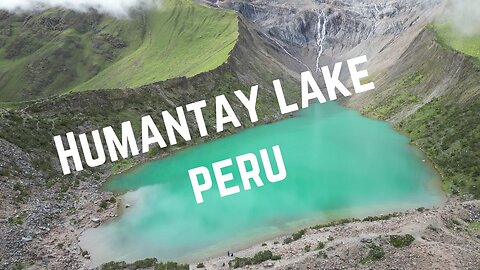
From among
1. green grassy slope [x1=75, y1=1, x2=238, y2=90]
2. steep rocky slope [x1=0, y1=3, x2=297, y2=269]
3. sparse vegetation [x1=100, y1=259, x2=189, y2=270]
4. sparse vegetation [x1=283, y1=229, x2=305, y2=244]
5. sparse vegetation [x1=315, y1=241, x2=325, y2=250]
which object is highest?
green grassy slope [x1=75, y1=1, x2=238, y2=90]

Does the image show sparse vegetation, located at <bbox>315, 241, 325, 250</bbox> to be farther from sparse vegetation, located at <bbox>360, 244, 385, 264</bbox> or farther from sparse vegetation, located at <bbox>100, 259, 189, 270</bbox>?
sparse vegetation, located at <bbox>100, 259, 189, 270</bbox>

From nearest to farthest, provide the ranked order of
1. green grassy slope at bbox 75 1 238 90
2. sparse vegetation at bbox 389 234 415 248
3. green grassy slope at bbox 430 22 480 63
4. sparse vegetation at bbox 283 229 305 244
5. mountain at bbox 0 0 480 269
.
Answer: sparse vegetation at bbox 389 234 415 248 < sparse vegetation at bbox 283 229 305 244 < mountain at bbox 0 0 480 269 < green grassy slope at bbox 430 22 480 63 < green grassy slope at bbox 75 1 238 90

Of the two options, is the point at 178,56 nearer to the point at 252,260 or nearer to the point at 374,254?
the point at 252,260

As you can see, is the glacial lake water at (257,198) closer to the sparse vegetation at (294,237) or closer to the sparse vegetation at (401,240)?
the sparse vegetation at (294,237)

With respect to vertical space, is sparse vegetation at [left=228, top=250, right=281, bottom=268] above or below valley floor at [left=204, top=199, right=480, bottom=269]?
above

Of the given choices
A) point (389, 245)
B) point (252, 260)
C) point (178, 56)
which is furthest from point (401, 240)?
point (178, 56)

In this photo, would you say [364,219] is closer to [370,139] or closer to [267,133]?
[370,139]

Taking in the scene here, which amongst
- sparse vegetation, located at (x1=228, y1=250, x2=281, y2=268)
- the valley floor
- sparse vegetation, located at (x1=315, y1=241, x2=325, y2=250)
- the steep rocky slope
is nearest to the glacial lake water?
the steep rocky slope

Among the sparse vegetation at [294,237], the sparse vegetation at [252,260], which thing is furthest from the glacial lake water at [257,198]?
the sparse vegetation at [252,260]
